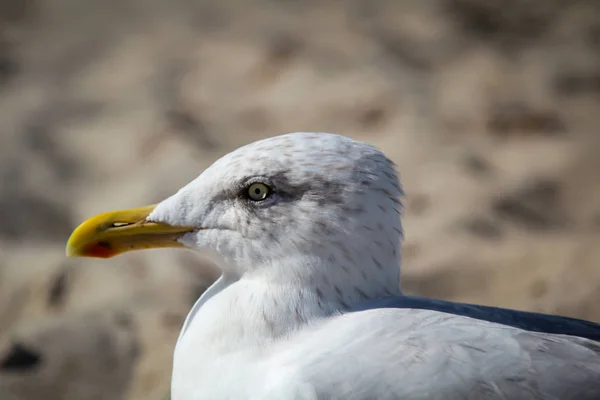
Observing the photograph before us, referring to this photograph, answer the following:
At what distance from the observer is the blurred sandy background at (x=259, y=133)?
3.37 metres

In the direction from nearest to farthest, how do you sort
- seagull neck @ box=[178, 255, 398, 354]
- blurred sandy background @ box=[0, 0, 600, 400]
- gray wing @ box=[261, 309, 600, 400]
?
gray wing @ box=[261, 309, 600, 400], seagull neck @ box=[178, 255, 398, 354], blurred sandy background @ box=[0, 0, 600, 400]

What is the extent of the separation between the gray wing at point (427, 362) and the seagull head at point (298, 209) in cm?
19

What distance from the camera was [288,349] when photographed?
196 centimetres

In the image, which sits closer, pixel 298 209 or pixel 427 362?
pixel 427 362

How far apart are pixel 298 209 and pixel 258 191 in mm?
118

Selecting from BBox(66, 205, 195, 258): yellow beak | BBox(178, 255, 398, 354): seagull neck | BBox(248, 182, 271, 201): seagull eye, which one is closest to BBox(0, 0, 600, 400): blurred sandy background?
BBox(66, 205, 195, 258): yellow beak

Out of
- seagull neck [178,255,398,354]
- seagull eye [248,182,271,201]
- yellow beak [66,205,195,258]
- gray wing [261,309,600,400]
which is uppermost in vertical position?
seagull eye [248,182,271,201]

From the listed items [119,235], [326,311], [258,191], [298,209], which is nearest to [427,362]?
[326,311]

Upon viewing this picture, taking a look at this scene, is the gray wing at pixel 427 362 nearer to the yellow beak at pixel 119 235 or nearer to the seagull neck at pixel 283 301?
the seagull neck at pixel 283 301

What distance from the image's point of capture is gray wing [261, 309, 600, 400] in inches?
70.9

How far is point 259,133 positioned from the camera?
15.7 feet

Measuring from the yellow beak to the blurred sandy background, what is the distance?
3.12 feet

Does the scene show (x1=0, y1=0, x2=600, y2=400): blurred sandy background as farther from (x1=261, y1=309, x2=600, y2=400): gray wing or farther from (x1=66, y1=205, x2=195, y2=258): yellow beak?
(x1=261, y1=309, x2=600, y2=400): gray wing

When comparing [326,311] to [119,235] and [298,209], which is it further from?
[119,235]
